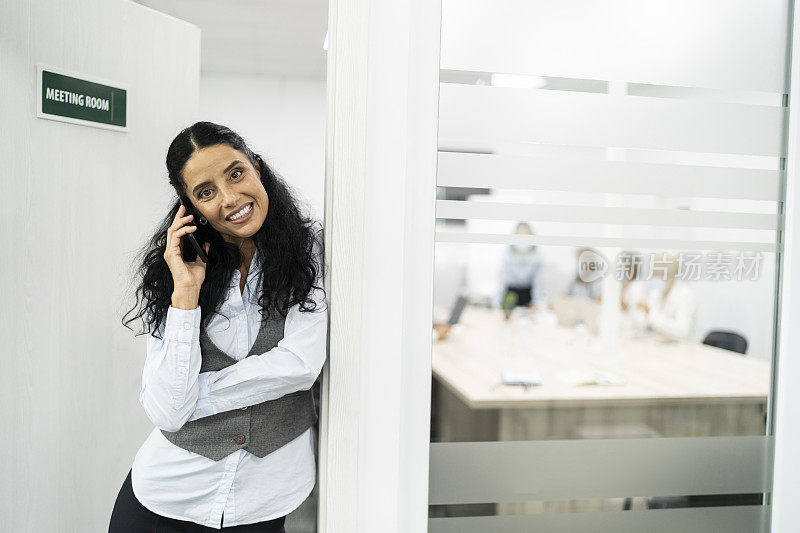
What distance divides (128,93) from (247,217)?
3.06ft

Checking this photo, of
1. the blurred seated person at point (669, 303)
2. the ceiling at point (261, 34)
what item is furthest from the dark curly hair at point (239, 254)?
the ceiling at point (261, 34)

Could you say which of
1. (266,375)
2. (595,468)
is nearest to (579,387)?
(595,468)

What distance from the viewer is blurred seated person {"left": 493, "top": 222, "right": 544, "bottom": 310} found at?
4.18 feet

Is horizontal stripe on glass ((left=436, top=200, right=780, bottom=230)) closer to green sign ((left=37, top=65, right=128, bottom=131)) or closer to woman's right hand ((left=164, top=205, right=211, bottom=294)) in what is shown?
woman's right hand ((left=164, top=205, right=211, bottom=294))

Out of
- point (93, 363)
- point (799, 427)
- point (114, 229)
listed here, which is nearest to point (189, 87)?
point (114, 229)

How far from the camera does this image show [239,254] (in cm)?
125

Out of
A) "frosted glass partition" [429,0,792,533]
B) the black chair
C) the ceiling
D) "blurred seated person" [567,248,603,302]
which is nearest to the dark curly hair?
"frosted glass partition" [429,0,792,533]

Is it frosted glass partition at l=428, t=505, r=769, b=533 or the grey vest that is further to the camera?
frosted glass partition at l=428, t=505, r=769, b=533

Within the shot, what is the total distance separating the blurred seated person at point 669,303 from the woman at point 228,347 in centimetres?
82

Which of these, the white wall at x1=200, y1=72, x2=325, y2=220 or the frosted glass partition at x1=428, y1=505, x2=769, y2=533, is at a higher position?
the white wall at x1=200, y1=72, x2=325, y2=220

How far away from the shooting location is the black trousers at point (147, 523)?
122cm

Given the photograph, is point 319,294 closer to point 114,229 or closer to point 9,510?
point 114,229

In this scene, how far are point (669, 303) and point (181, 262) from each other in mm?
1167

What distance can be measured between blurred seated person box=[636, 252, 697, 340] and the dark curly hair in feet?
2.71
